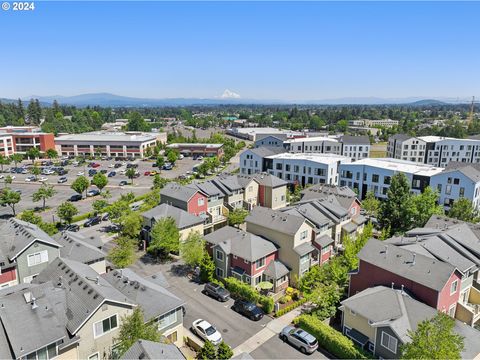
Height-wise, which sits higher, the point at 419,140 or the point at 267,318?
the point at 419,140

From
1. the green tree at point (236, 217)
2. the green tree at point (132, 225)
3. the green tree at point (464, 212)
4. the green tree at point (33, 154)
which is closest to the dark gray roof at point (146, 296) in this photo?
the green tree at point (132, 225)

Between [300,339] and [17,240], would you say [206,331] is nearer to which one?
[300,339]

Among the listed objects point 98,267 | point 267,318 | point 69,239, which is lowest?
point 267,318

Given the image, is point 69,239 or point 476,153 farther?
point 476,153

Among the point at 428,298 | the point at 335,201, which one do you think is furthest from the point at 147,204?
the point at 428,298

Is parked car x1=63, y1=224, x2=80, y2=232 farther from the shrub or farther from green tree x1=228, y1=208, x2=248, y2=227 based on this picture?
the shrub

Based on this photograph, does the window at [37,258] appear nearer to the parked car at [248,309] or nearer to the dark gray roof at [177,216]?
the dark gray roof at [177,216]

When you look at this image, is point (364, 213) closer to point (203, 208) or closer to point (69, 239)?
point (203, 208)
